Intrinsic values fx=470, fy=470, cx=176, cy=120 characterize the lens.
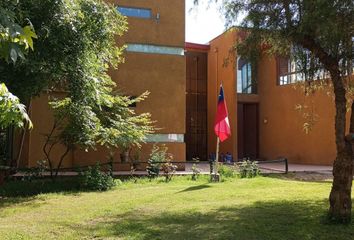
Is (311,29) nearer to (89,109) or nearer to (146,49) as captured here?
(89,109)

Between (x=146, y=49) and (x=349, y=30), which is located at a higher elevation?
(x=146, y=49)

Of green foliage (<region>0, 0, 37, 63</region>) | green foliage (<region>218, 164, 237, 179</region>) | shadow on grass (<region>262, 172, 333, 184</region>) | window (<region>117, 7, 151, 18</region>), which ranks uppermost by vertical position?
window (<region>117, 7, 151, 18</region>)

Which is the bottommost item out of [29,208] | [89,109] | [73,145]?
[29,208]

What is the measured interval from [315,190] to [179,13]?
37.9 ft

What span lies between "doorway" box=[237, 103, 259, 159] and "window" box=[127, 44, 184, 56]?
10.9 metres

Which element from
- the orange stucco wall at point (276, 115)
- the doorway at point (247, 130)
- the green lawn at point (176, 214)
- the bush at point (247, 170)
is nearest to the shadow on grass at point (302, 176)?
the bush at point (247, 170)

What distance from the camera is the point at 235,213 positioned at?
10.2m

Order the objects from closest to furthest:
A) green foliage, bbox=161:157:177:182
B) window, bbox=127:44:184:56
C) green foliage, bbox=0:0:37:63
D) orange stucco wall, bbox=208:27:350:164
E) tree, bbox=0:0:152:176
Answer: green foliage, bbox=0:0:37:63 → tree, bbox=0:0:152:176 → green foliage, bbox=161:157:177:182 → window, bbox=127:44:184:56 → orange stucco wall, bbox=208:27:350:164

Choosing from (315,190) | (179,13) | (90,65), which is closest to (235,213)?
(315,190)

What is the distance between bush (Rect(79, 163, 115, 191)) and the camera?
51.1 feet

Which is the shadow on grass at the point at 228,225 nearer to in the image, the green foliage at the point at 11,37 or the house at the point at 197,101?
the house at the point at 197,101

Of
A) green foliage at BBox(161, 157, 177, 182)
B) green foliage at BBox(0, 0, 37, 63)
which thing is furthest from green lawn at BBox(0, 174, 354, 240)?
green foliage at BBox(0, 0, 37, 63)

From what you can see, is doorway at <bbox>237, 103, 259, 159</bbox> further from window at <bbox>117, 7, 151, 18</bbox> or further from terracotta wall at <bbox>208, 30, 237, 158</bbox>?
window at <bbox>117, 7, 151, 18</bbox>

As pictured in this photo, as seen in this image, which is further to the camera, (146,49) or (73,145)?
(146,49)
